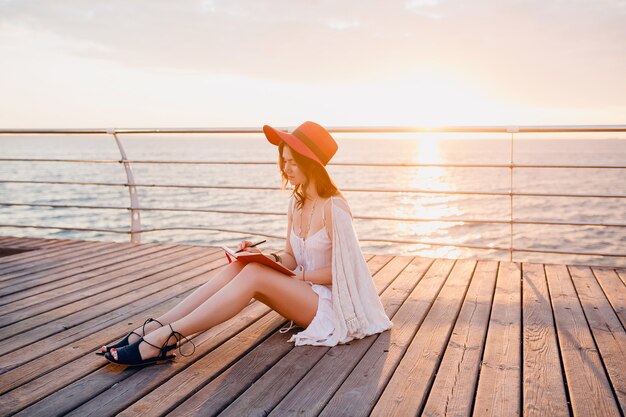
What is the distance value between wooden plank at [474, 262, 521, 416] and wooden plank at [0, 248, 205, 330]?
2.14 metres

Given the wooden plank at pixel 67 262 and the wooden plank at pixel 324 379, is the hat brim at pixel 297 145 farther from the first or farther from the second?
the wooden plank at pixel 67 262

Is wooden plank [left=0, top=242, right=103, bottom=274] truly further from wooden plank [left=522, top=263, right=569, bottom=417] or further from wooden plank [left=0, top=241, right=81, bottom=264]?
wooden plank [left=522, top=263, right=569, bottom=417]

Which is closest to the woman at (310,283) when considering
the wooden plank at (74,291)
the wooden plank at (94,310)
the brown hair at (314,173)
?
the brown hair at (314,173)

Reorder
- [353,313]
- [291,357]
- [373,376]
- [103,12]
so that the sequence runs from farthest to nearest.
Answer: [103,12]
[353,313]
[291,357]
[373,376]

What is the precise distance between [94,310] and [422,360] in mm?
1802

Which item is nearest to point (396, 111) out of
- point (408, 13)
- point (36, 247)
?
point (408, 13)

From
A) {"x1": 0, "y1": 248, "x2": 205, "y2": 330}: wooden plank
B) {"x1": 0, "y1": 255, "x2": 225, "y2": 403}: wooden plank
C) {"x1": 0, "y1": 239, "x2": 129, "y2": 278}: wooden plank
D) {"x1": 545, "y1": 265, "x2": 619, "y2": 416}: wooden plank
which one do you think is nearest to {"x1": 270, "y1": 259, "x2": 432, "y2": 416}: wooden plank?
{"x1": 545, "y1": 265, "x2": 619, "y2": 416}: wooden plank

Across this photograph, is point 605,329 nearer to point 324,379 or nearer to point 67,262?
point 324,379

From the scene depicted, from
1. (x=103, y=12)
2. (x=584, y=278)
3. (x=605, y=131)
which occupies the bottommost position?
(x=584, y=278)

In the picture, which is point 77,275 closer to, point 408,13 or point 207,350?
point 207,350

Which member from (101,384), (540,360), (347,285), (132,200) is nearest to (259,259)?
(347,285)

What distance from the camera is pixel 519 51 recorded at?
3319 cm

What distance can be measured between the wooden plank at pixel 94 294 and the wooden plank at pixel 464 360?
1.98m

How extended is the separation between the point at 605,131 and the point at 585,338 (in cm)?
183
